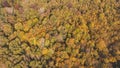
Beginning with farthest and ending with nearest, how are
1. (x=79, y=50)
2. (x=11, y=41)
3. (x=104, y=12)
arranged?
→ (x=104, y=12) < (x=79, y=50) < (x=11, y=41)

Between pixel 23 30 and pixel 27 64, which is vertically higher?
pixel 23 30

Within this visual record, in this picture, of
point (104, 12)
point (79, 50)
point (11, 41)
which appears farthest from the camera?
point (104, 12)

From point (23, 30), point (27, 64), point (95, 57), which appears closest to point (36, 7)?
point (23, 30)

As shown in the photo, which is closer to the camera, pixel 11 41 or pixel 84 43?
pixel 11 41

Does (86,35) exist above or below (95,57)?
above

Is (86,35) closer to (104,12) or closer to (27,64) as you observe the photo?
(104,12)

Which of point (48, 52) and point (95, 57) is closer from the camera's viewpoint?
point (48, 52)

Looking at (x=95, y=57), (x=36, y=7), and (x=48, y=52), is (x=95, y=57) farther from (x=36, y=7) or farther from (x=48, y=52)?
(x=36, y=7)

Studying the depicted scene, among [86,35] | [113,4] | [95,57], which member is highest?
[113,4]

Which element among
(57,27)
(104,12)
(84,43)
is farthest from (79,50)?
(104,12)
